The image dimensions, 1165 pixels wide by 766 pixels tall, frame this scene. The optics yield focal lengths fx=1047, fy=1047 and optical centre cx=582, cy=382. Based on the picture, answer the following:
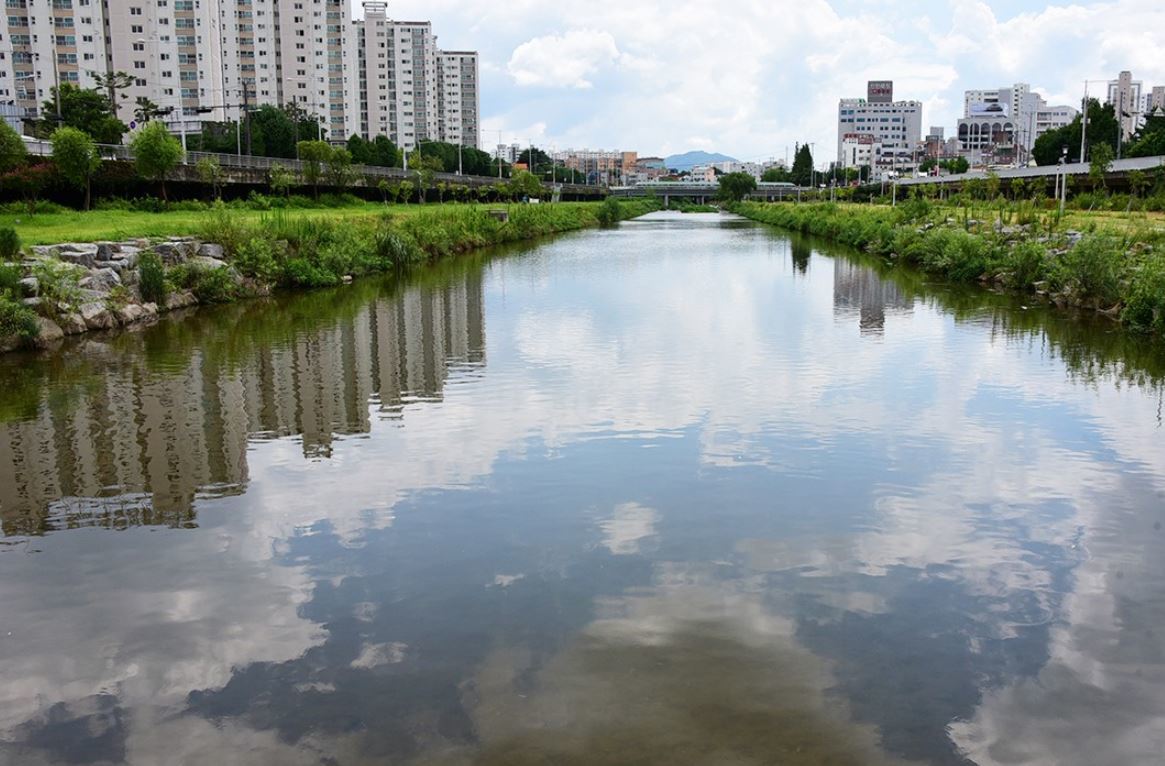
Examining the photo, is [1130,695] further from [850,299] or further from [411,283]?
[411,283]

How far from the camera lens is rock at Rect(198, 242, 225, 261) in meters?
24.3

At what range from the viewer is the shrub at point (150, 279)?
21.1m

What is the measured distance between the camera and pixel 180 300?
22250 millimetres

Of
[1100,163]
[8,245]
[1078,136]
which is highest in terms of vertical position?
[1078,136]

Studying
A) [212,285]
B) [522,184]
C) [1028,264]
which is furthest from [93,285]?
[522,184]

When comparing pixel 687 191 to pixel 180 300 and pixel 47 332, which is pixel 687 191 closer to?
pixel 180 300

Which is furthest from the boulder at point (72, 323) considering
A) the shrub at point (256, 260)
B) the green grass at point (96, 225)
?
the shrub at point (256, 260)

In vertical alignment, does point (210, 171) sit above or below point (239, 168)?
below

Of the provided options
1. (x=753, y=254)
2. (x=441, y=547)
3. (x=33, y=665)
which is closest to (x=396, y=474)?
(x=441, y=547)

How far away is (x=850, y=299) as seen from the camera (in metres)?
25.6

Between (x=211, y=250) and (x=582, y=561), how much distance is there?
63.8ft

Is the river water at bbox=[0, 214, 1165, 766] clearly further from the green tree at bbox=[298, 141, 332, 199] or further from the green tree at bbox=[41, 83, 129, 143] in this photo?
the green tree at bbox=[41, 83, 129, 143]

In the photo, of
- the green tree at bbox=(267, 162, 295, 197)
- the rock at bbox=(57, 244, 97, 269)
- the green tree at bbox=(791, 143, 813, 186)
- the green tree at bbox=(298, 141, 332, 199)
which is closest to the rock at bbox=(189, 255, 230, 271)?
the rock at bbox=(57, 244, 97, 269)

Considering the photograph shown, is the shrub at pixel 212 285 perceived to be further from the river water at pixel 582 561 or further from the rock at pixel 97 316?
the river water at pixel 582 561
